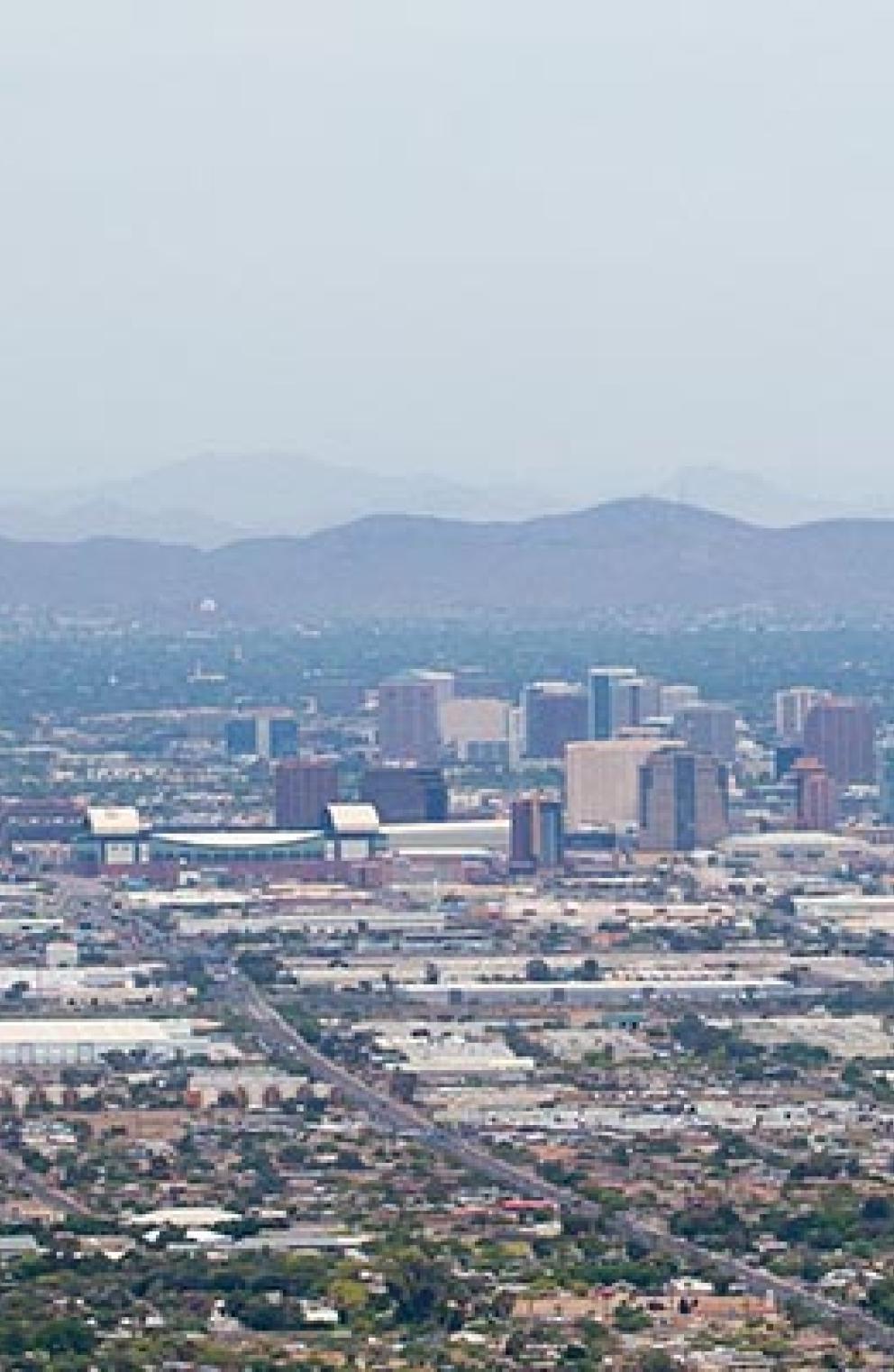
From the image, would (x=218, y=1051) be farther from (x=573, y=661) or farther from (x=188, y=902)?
(x=573, y=661)

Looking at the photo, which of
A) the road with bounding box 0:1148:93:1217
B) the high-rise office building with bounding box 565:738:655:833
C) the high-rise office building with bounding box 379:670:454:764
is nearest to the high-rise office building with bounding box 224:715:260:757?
the high-rise office building with bounding box 379:670:454:764

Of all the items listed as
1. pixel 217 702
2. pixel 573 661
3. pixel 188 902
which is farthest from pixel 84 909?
pixel 573 661

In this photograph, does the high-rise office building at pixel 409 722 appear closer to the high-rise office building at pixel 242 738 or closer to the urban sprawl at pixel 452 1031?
the urban sprawl at pixel 452 1031

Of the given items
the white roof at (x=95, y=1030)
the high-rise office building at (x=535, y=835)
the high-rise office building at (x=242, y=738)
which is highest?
the high-rise office building at (x=242, y=738)

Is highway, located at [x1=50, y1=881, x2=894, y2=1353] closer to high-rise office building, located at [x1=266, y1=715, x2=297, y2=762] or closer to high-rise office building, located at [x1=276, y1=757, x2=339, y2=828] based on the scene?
high-rise office building, located at [x1=276, y1=757, x2=339, y2=828]

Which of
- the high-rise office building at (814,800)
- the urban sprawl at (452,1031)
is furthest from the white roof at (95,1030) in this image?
the high-rise office building at (814,800)

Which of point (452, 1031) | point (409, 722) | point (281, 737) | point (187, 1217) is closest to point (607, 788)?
point (281, 737)

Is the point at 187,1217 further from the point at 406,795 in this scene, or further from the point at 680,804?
the point at 406,795
